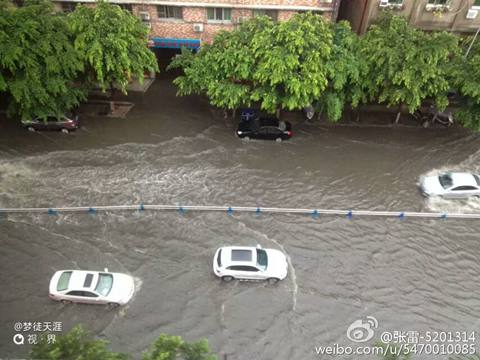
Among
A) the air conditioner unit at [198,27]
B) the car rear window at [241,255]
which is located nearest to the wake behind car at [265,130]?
A: the air conditioner unit at [198,27]

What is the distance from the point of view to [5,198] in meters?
16.4

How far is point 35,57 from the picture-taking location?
16188 millimetres

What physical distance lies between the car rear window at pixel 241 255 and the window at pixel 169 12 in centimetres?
1542

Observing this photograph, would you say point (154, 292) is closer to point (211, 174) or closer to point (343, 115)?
point (211, 174)

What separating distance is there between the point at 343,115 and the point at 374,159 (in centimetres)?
421

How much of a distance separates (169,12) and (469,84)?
678 inches

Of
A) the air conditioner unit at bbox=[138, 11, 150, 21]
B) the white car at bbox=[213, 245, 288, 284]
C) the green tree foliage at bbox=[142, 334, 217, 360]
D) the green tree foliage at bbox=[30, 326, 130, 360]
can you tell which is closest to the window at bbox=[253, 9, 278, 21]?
the air conditioner unit at bbox=[138, 11, 150, 21]

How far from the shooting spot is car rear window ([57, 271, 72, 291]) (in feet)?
42.0

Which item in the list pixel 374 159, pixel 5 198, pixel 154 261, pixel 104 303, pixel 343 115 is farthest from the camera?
pixel 343 115

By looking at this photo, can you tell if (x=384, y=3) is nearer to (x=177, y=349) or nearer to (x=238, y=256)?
(x=238, y=256)

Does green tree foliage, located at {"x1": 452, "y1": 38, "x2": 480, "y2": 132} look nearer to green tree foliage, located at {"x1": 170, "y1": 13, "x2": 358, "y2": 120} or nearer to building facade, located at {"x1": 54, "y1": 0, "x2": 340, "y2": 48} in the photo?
green tree foliage, located at {"x1": 170, "y1": 13, "x2": 358, "y2": 120}

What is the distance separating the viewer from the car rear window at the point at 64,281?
12.8 metres

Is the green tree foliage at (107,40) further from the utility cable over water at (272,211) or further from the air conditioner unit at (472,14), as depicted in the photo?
the air conditioner unit at (472,14)


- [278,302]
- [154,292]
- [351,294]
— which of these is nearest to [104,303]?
[154,292]
